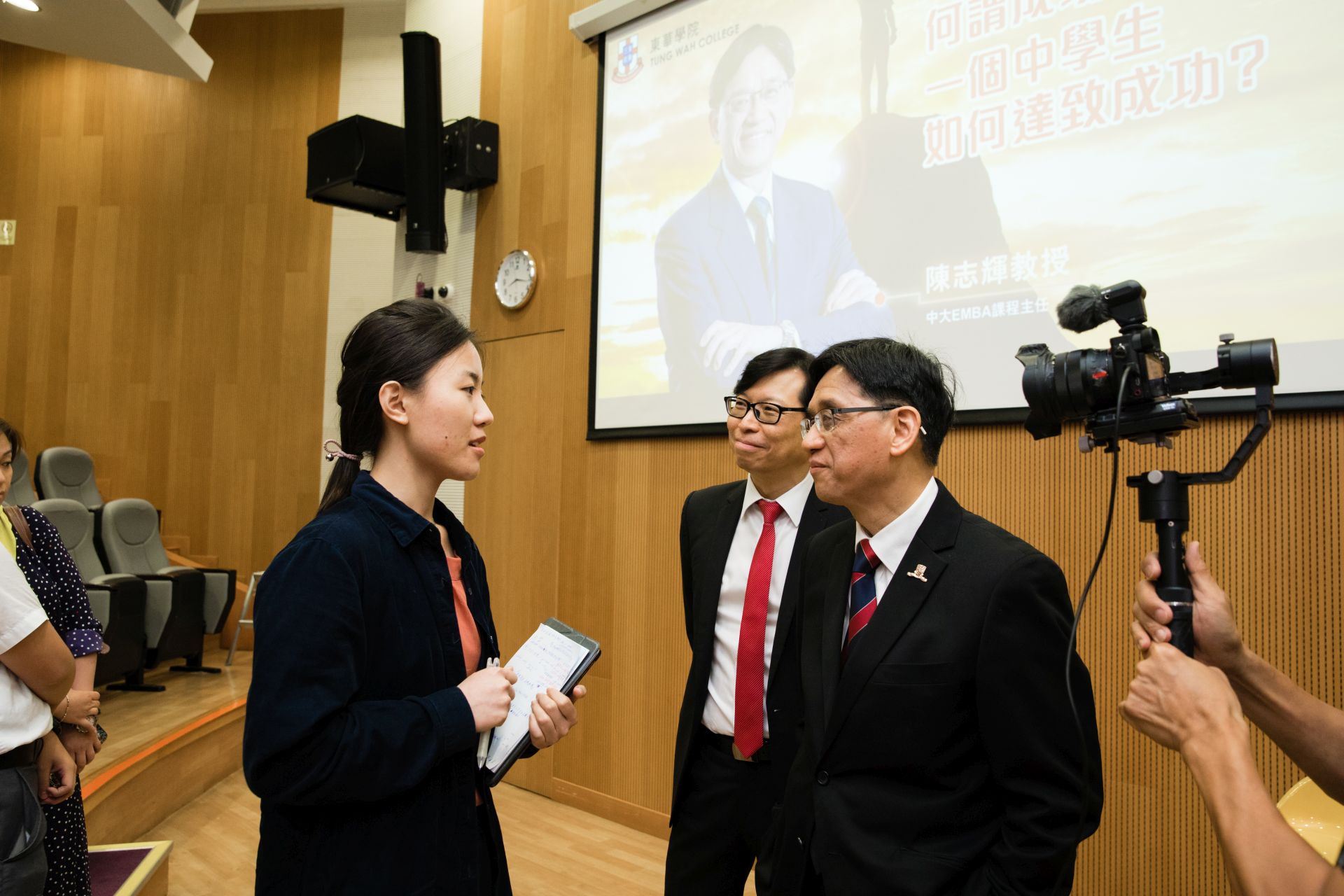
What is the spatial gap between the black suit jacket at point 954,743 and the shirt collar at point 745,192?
2.29 metres

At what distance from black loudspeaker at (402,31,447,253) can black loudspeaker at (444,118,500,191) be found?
4.6 inches

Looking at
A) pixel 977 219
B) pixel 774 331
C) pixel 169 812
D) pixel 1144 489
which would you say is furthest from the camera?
pixel 169 812

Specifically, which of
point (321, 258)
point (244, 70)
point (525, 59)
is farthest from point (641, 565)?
point (244, 70)

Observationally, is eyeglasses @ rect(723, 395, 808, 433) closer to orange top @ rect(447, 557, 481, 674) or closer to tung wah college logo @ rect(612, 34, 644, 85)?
orange top @ rect(447, 557, 481, 674)

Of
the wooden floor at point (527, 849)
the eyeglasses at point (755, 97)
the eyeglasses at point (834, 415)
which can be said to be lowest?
the wooden floor at point (527, 849)

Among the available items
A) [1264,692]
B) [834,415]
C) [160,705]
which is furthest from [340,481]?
[160,705]

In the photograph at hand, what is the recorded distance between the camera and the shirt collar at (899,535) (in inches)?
58.8

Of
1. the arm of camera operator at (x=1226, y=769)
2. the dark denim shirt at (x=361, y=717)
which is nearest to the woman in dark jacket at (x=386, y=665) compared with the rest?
the dark denim shirt at (x=361, y=717)

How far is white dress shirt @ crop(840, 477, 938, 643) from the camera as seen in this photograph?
1.49 metres

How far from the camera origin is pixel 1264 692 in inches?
48.0

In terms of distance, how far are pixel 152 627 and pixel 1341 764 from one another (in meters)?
5.43

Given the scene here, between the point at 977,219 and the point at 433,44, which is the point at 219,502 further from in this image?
the point at 977,219

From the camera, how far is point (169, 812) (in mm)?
3736

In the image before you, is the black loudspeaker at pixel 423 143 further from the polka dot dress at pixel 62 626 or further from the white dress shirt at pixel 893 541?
the white dress shirt at pixel 893 541
